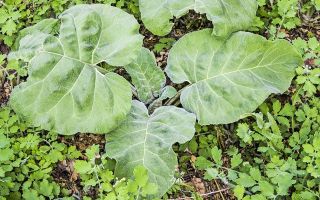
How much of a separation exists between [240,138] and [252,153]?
0.37ft

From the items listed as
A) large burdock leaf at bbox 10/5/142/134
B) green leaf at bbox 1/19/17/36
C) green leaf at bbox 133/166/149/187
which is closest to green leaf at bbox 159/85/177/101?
large burdock leaf at bbox 10/5/142/134

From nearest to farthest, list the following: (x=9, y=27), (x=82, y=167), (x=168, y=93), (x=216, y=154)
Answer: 1. (x=82, y=167)
2. (x=216, y=154)
3. (x=168, y=93)
4. (x=9, y=27)

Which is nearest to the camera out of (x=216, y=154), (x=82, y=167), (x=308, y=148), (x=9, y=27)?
(x=82, y=167)

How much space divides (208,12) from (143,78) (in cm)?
53

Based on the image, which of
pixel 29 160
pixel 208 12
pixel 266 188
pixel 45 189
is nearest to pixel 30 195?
pixel 45 189

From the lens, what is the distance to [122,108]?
2646 millimetres

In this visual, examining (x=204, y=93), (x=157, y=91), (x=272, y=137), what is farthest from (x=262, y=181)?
(x=157, y=91)

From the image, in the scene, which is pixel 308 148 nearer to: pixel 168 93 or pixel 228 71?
pixel 228 71

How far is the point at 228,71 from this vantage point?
→ 282 centimetres

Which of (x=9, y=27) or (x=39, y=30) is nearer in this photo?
(x=39, y=30)

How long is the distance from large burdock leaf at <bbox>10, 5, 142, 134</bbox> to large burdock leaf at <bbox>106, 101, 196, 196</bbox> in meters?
0.11

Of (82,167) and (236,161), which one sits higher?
(82,167)

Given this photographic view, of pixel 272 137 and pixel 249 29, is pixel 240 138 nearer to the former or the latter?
pixel 272 137

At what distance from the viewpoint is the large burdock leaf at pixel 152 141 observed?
103 inches
